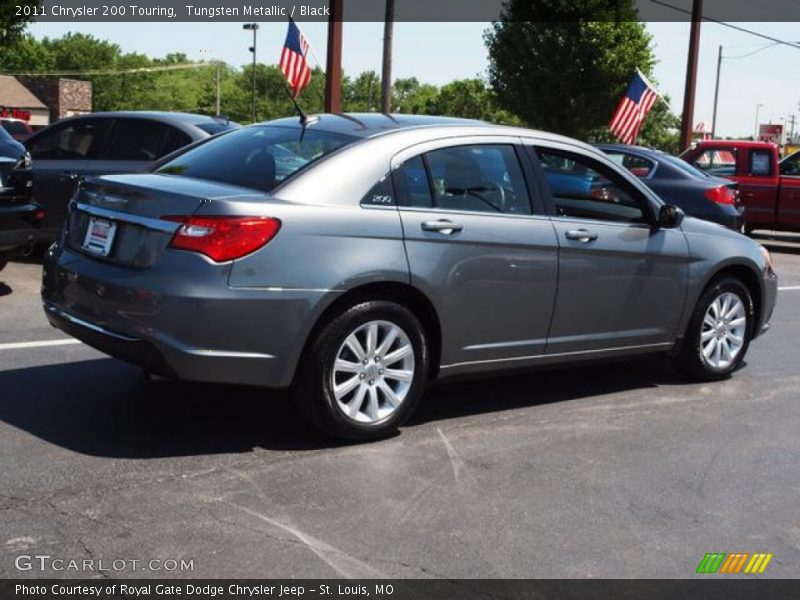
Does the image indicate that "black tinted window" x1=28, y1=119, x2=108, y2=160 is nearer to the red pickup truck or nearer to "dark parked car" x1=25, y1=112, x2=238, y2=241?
"dark parked car" x1=25, y1=112, x2=238, y2=241

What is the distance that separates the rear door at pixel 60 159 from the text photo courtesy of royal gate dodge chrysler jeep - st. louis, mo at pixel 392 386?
3.16 metres

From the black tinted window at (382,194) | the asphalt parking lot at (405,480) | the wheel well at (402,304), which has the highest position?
the black tinted window at (382,194)

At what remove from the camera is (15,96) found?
71.1m

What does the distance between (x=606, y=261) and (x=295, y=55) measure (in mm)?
12142

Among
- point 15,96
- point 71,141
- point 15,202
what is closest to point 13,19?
point 71,141

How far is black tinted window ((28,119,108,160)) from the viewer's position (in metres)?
10.4

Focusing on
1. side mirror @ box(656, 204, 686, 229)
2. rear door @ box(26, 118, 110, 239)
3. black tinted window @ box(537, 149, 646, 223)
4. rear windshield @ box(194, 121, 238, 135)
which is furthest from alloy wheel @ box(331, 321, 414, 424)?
rear door @ box(26, 118, 110, 239)

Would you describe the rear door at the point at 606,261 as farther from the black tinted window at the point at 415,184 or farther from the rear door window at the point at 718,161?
the rear door window at the point at 718,161

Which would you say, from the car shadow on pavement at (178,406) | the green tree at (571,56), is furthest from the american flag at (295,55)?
the green tree at (571,56)

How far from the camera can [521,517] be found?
161 inches

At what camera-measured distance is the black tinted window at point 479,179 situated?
525cm

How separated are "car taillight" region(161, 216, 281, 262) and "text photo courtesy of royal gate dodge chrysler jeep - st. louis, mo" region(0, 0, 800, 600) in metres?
0.01

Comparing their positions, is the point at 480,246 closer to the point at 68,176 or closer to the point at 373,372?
the point at 373,372

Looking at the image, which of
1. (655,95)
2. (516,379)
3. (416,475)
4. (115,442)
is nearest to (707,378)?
(516,379)
